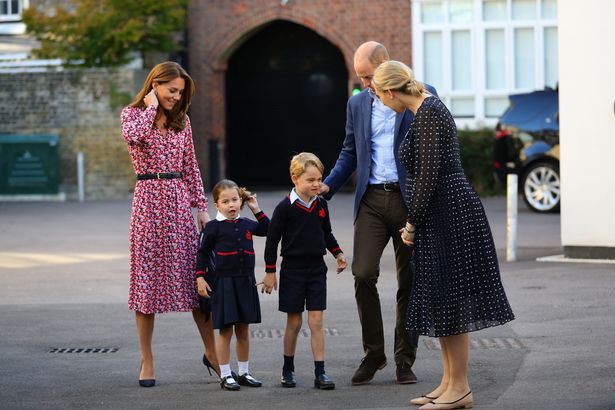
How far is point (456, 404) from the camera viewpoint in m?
7.30

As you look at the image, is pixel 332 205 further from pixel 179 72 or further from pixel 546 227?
pixel 179 72

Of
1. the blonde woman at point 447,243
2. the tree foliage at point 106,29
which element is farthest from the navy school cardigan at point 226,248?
the tree foliage at point 106,29

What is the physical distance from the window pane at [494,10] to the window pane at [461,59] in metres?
0.63

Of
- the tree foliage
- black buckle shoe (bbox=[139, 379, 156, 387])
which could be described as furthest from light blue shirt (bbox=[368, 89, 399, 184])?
the tree foliage

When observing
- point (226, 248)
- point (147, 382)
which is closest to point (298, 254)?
point (226, 248)

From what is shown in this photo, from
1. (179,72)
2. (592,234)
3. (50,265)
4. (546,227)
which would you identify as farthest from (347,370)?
(546,227)

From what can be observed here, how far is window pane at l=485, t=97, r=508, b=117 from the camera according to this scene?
30781 millimetres

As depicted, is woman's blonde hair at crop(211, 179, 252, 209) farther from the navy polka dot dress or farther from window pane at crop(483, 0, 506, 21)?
window pane at crop(483, 0, 506, 21)

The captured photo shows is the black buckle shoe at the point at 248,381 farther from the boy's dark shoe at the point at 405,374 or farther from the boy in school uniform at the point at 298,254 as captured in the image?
the boy's dark shoe at the point at 405,374

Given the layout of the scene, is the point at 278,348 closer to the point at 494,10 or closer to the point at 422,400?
the point at 422,400

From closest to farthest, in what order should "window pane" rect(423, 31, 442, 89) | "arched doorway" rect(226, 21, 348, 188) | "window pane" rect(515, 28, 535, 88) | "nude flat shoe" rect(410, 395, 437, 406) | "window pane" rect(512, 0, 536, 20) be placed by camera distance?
"nude flat shoe" rect(410, 395, 437, 406) < "window pane" rect(512, 0, 536, 20) < "window pane" rect(515, 28, 535, 88) < "window pane" rect(423, 31, 442, 89) < "arched doorway" rect(226, 21, 348, 188)

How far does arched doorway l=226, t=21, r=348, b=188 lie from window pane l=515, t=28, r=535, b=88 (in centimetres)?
432

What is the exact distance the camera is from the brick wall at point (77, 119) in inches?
1230

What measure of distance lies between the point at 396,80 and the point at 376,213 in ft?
4.22
